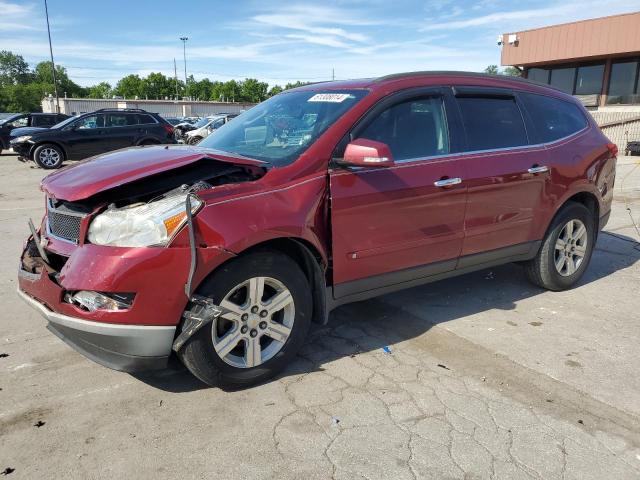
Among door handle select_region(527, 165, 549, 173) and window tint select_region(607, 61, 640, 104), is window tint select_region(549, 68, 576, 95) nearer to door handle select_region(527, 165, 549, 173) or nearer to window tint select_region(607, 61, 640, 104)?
window tint select_region(607, 61, 640, 104)

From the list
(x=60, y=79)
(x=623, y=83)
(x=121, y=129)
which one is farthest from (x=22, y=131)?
(x=60, y=79)

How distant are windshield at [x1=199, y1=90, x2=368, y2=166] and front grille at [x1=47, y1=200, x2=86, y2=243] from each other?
1147 millimetres

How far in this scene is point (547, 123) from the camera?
471 cm

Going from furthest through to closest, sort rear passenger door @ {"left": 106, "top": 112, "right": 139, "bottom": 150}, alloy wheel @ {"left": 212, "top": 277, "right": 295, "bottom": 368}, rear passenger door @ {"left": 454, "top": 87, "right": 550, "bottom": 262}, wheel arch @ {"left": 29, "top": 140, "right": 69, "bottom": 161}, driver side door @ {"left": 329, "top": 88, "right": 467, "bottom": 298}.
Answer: rear passenger door @ {"left": 106, "top": 112, "right": 139, "bottom": 150}
wheel arch @ {"left": 29, "top": 140, "right": 69, "bottom": 161}
rear passenger door @ {"left": 454, "top": 87, "right": 550, "bottom": 262}
driver side door @ {"left": 329, "top": 88, "right": 467, "bottom": 298}
alloy wheel @ {"left": 212, "top": 277, "right": 295, "bottom": 368}

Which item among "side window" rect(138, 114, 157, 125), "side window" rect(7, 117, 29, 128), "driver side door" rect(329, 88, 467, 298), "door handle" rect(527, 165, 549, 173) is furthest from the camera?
"side window" rect(7, 117, 29, 128)

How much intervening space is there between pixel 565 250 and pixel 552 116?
4.10 ft

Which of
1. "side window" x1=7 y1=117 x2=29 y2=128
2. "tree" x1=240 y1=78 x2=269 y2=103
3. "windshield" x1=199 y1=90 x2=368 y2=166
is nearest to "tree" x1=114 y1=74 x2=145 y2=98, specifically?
"tree" x1=240 y1=78 x2=269 y2=103

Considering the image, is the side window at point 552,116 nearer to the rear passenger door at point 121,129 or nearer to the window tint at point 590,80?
the rear passenger door at point 121,129

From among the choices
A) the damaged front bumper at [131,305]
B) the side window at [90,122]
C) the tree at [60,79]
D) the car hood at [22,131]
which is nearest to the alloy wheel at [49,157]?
the side window at [90,122]

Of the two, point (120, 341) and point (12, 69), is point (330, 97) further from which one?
point (12, 69)

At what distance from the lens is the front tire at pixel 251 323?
2887mm

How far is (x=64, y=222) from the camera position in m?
3.04

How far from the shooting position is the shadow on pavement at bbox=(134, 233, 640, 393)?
11.2 ft

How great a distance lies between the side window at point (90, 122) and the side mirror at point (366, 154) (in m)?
14.7
